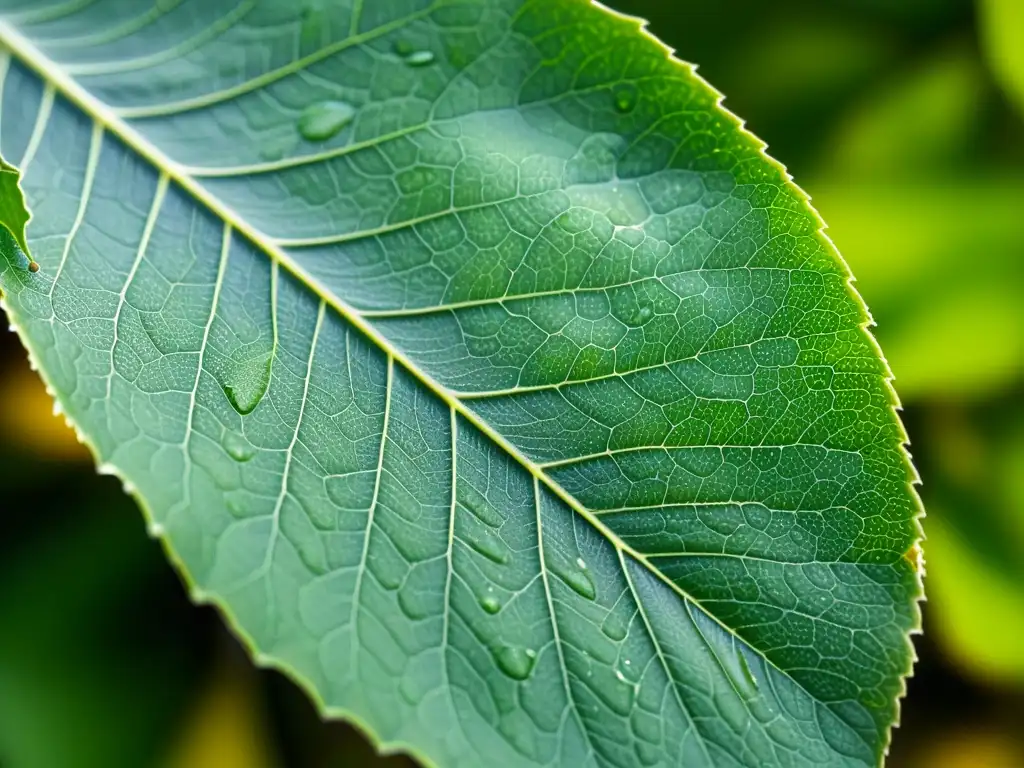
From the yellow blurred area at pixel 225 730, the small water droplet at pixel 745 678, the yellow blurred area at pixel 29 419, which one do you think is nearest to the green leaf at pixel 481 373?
the small water droplet at pixel 745 678

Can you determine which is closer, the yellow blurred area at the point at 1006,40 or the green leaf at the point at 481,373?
the green leaf at the point at 481,373

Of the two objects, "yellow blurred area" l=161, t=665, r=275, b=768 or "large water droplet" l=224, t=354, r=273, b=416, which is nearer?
"large water droplet" l=224, t=354, r=273, b=416

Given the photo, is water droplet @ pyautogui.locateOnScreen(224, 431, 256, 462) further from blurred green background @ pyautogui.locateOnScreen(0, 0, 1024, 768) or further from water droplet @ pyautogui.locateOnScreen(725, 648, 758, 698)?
blurred green background @ pyautogui.locateOnScreen(0, 0, 1024, 768)

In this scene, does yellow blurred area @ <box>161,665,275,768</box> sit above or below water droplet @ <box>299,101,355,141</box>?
below

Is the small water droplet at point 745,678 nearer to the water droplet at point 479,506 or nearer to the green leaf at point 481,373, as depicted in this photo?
the green leaf at point 481,373

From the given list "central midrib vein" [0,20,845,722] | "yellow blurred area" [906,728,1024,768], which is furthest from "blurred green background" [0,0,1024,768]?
"central midrib vein" [0,20,845,722]

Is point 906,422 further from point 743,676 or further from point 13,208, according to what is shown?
point 13,208

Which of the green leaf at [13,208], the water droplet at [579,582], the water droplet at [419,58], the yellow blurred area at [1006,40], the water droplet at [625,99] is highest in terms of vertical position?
the yellow blurred area at [1006,40]
